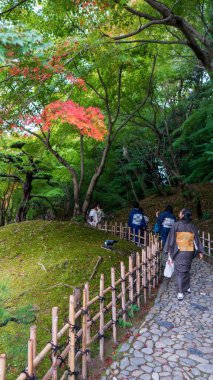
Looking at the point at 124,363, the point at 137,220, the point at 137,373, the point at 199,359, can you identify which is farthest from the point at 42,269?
the point at 137,220

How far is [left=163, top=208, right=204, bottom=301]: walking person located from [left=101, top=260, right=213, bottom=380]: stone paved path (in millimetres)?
351

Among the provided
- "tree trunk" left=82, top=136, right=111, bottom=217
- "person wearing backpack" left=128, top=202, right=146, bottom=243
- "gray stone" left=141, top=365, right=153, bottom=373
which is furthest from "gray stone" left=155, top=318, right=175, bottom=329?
"tree trunk" left=82, top=136, right=111, bottom=217

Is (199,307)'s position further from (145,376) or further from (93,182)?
(93,182)

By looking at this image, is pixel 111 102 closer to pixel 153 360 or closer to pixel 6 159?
pixel 6 159

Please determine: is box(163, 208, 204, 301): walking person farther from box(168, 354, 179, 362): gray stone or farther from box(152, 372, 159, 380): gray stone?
box(152, 372, 159, 380): gray stone

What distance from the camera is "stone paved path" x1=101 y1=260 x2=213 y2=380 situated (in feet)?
11.2

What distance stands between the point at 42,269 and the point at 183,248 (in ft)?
10.6

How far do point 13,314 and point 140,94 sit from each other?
10.5 meters

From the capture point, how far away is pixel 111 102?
11.1m

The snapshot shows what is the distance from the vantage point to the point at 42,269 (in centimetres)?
645

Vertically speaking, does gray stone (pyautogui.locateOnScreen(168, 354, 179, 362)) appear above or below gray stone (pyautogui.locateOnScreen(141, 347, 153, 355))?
above

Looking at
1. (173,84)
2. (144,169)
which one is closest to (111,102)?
(173,84)

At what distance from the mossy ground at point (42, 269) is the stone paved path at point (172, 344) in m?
1.14

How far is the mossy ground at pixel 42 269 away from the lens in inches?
162
